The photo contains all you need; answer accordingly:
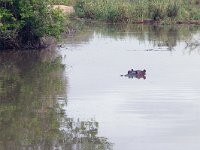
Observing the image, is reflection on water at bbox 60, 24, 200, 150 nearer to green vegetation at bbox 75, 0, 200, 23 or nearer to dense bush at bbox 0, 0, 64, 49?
dense bush at bbox 0, 0, 64, 49

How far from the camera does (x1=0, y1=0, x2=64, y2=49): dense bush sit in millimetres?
24469

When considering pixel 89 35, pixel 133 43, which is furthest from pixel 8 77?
pixel 89 35

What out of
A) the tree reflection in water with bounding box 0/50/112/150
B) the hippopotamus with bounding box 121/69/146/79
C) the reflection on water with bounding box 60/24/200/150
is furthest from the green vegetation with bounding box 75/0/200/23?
the hippopotamus with bounding box 121/69/146/79

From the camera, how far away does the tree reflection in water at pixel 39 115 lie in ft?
34.9

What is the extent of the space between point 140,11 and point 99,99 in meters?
30.0

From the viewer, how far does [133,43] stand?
29.3 metres

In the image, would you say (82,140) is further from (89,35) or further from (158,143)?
(89,35)

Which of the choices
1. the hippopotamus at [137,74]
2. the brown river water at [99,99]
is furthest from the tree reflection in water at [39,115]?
the hippopotamus at [137,74]

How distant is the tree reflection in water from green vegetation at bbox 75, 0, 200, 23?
23.1 meters

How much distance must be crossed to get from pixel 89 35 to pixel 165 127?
22.1 m

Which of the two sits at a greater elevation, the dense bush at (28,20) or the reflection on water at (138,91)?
the dense bush at (28,20)

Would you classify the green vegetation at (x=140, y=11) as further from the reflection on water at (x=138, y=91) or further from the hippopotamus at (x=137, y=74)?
the hippopotamus at (x=137, y=74)

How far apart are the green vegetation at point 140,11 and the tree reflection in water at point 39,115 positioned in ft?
75.9

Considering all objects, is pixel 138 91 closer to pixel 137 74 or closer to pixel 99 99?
pixel 99 99
